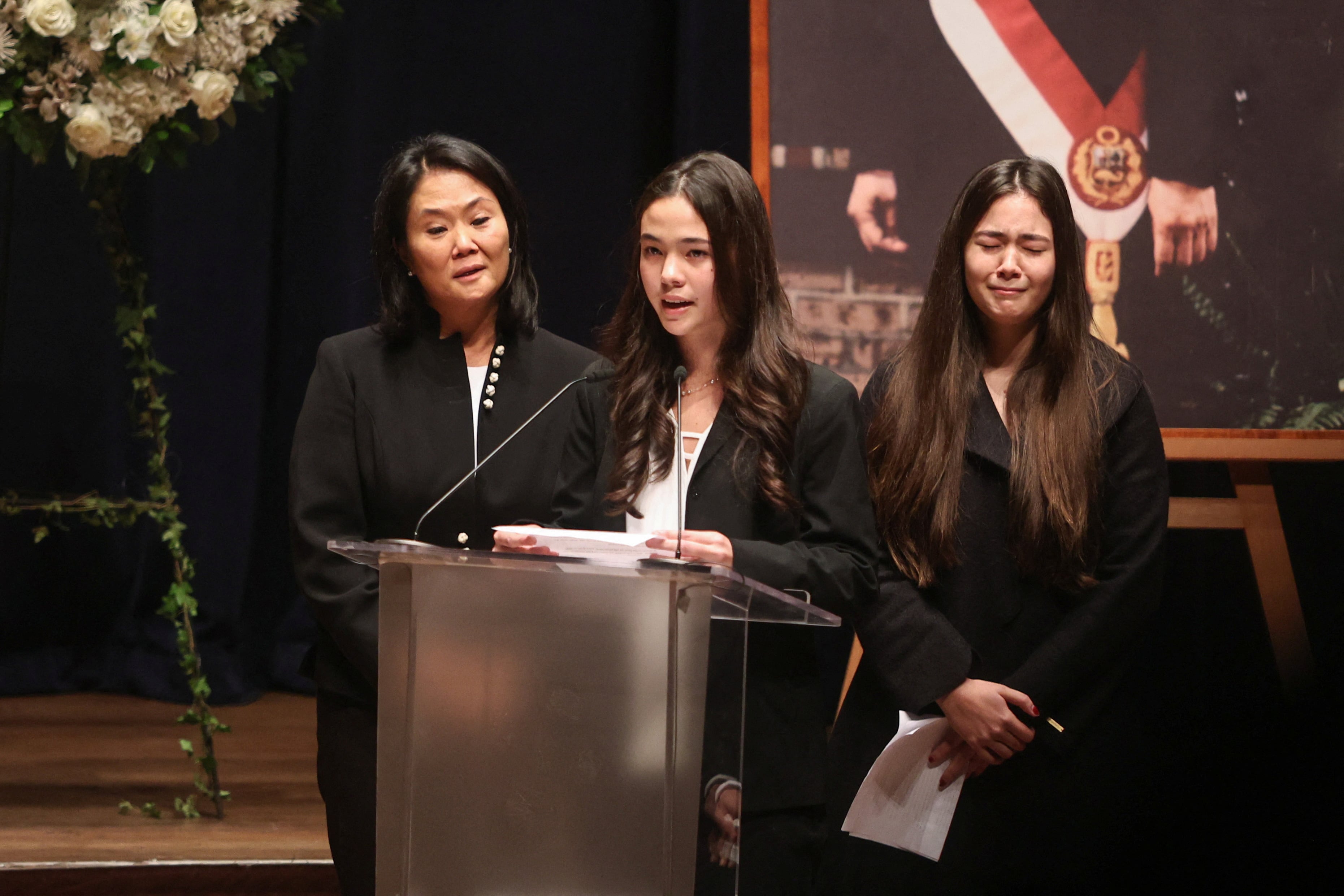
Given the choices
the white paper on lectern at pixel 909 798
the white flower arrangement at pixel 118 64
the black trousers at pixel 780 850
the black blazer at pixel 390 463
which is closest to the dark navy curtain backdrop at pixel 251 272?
the white flower arrangement at pixel 118 64

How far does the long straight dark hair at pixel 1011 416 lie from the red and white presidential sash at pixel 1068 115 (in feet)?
2.51

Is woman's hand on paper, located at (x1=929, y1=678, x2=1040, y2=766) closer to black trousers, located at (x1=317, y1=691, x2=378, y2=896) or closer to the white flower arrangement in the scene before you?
black trousers, located at (x1=317, y1=691, x2=378, y2=896)

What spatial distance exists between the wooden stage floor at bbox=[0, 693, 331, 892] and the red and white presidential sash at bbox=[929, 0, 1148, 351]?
2.14 m

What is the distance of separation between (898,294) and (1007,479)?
2.85ft

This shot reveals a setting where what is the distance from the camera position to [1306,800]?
154 centimetres

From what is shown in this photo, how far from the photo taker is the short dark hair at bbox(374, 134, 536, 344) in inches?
80.4

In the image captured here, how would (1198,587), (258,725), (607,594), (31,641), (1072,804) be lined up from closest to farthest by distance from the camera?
(607,594) → (1072,804) → (1198,587) → (258,725) → (31,641)

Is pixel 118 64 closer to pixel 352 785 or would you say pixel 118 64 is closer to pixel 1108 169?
pixel 352 785

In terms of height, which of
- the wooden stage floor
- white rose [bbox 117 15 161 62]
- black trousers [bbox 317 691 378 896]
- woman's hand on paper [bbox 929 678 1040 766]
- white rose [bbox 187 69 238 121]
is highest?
white rose [bbox 117 15 161 62]

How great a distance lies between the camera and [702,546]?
1.57 meters

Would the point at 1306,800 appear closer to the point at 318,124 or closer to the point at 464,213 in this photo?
the point at 464,213

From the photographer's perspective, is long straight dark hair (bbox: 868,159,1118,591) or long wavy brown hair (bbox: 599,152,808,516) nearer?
long wavy brown hair (bbox: 599,152,808,516)

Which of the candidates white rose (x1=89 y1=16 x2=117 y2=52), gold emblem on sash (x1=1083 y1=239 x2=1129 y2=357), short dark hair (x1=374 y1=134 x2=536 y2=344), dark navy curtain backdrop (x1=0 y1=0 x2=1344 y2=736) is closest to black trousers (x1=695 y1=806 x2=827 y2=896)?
short dark hair (x1=374 y1=134 x2=536 y2=344)

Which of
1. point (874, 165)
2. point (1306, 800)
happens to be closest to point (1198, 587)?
point (874, 165)
